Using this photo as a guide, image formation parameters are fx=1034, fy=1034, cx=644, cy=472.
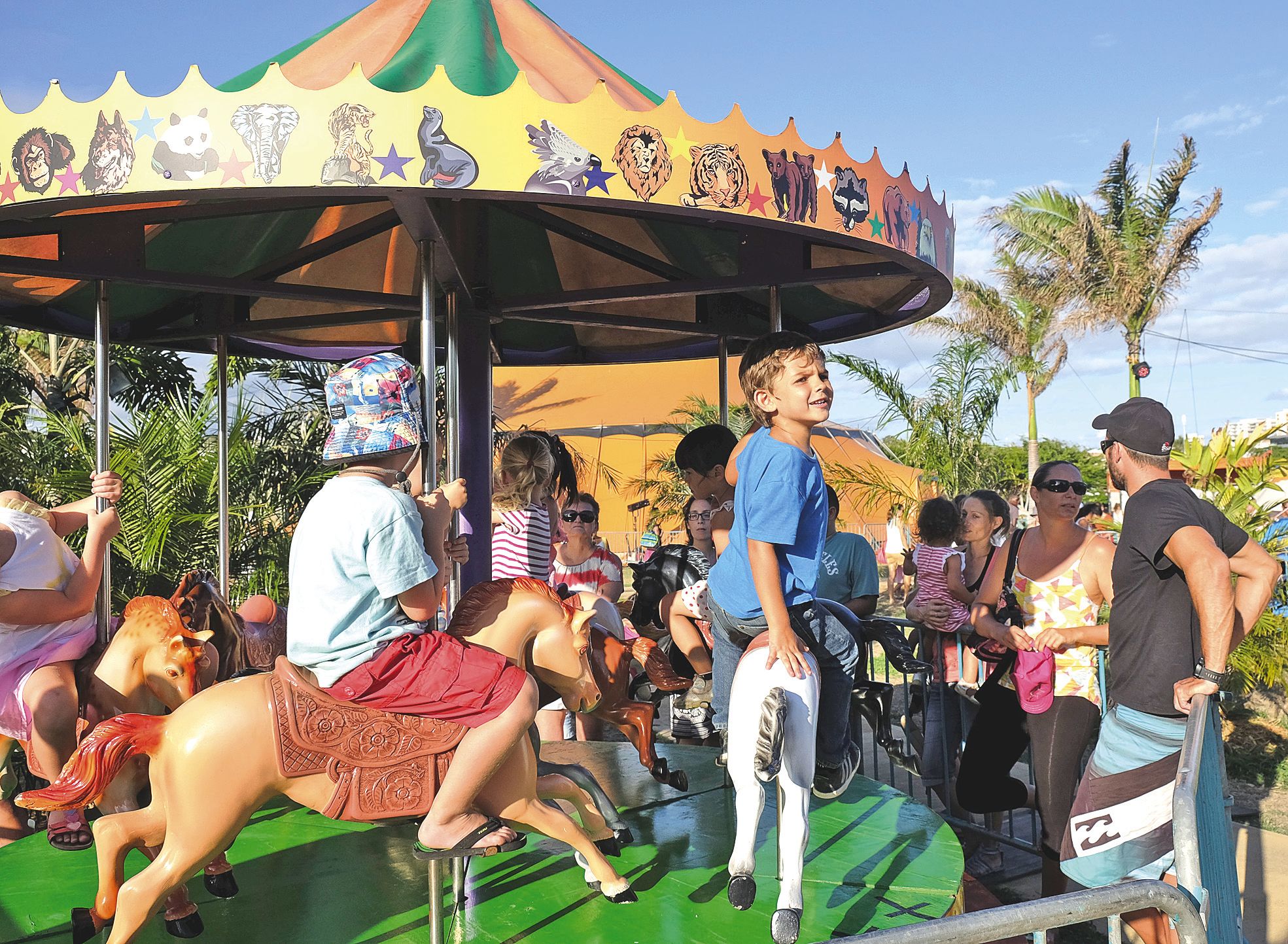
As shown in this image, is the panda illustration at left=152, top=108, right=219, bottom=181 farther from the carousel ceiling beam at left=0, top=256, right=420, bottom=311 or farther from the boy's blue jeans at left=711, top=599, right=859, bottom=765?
the boy's blue jeans at left=711, top=599, right=859, bottom=765

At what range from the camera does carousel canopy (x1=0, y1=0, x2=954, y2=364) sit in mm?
2961

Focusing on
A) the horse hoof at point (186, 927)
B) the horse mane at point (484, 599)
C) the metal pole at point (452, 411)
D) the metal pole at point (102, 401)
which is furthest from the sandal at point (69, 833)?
the horse mane at point (484, 599)

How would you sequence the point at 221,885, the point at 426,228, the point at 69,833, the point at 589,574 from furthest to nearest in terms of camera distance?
the point at 589,574
the point at 69,833
the point at 426,228
the point at 221,885

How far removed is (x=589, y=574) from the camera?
18.6ft

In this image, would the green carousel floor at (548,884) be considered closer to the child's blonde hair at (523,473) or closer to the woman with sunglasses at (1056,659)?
the woman with sunglasses at (1056,659)

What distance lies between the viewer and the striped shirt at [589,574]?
18.5ft

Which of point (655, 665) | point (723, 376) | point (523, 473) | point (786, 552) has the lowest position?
point (655, 665)

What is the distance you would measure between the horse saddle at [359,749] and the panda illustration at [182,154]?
1417 mm

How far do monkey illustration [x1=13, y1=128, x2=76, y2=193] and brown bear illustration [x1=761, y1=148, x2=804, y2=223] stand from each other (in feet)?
7.02

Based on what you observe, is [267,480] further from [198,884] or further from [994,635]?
[994,635]

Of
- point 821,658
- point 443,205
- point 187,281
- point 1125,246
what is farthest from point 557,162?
point 1125,246

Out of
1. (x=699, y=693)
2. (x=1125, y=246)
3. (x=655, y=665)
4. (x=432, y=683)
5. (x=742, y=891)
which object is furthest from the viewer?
(x=1125, y=246)

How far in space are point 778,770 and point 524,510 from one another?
2432 millimetres

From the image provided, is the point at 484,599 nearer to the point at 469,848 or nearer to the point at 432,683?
the point at 432,683
